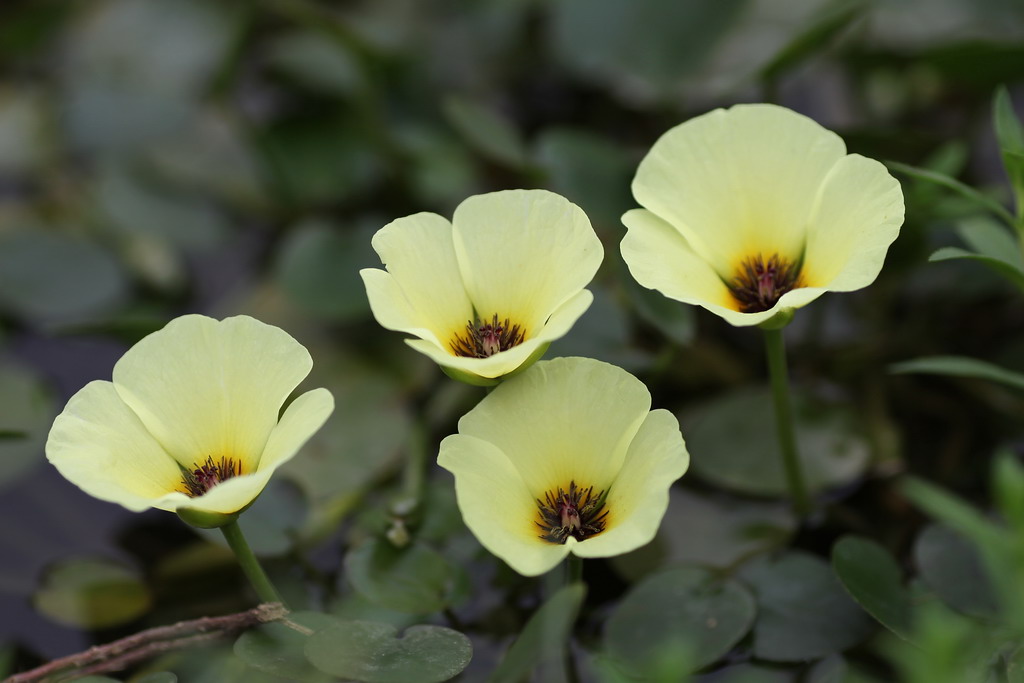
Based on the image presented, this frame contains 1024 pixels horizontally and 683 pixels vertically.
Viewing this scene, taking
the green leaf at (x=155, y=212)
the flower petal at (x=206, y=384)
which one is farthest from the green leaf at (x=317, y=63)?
the flower petal at (x=206, y=384)

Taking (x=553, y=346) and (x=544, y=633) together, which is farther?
(x=553, y=346)

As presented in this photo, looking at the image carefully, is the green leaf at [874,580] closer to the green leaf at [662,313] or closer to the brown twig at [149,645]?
the green leaf at [662,313]

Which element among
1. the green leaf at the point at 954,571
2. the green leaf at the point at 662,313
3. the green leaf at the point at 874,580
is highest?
the green leaf at the point at 662,313

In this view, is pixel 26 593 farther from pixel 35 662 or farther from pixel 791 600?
pixel 791 600

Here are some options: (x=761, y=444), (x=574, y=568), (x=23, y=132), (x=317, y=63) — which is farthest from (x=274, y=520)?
(x=23, y=132)

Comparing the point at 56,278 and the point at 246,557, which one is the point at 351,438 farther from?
the point at 56,278

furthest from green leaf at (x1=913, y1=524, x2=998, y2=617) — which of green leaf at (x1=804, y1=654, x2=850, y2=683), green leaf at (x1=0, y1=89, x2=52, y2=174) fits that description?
green leaf at (x1=0, y1=89, x2=52, y2=174)
